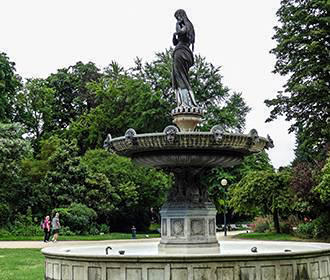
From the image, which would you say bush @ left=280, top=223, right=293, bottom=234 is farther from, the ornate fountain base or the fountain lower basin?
the fountain lower basin

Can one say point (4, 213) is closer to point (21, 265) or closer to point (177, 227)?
point (21, 265)

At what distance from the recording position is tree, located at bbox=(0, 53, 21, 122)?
4488 cm

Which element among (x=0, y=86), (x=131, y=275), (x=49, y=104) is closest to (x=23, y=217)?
(x=0, y=86)

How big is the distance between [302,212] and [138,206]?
16.0 meters

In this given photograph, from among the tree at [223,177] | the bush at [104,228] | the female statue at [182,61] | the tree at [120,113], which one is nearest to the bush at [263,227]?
the tree at [223,177]

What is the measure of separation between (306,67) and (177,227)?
24.4 metres

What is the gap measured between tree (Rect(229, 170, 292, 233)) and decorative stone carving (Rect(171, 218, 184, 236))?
72.7 ft

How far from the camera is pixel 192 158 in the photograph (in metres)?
11.2

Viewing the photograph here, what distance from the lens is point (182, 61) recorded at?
13.0 meters

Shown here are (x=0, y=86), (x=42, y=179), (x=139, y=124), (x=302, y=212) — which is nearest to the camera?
(x=302, y=212)

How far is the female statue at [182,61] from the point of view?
42.3ft

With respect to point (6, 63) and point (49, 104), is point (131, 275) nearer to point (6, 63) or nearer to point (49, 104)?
point (6, 63)

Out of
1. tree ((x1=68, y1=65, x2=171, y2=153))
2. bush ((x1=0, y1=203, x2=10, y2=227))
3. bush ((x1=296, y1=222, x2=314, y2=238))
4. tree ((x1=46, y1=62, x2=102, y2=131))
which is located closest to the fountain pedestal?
bush ((x1=296, y1=222, x2=314, y2=238))

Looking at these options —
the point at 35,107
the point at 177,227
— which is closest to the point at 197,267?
the point at 177,227
